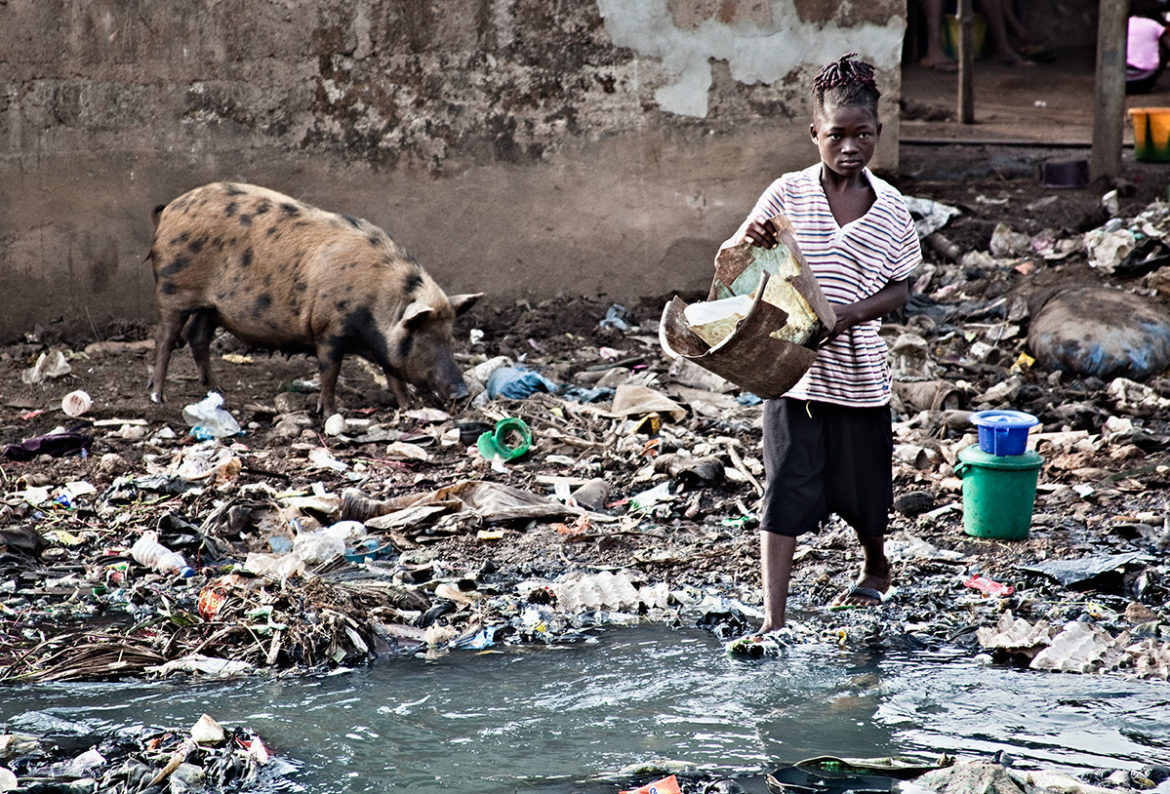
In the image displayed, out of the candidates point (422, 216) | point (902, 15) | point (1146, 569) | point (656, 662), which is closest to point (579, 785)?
point (656, 662)

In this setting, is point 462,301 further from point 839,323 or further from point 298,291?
point 839,323

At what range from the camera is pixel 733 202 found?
30.5 feet

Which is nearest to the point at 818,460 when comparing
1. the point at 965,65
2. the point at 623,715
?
the point at 623,715

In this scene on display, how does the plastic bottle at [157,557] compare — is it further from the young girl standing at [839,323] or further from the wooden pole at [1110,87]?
the wooden pole at [1110,87]

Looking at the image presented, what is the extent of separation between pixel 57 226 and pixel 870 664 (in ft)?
22.1

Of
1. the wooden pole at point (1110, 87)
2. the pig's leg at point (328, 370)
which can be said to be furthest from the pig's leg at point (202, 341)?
the wooden pole at point (1110, 87)

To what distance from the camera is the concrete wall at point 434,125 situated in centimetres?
859

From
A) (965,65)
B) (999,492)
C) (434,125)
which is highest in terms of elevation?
(965,65)

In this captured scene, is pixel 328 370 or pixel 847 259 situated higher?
pixel 847 259

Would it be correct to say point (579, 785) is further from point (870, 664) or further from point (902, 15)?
point (902, 15)

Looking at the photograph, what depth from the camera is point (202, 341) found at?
7.91 meters

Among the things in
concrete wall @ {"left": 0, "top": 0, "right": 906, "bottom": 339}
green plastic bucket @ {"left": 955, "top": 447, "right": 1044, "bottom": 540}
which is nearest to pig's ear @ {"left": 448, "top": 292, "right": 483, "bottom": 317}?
concrete wall @ {"left": 0, "top": 0, "right": 906, "bottom": 339}

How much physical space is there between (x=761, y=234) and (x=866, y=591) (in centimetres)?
138

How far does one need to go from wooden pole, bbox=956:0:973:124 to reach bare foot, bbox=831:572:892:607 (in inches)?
328
